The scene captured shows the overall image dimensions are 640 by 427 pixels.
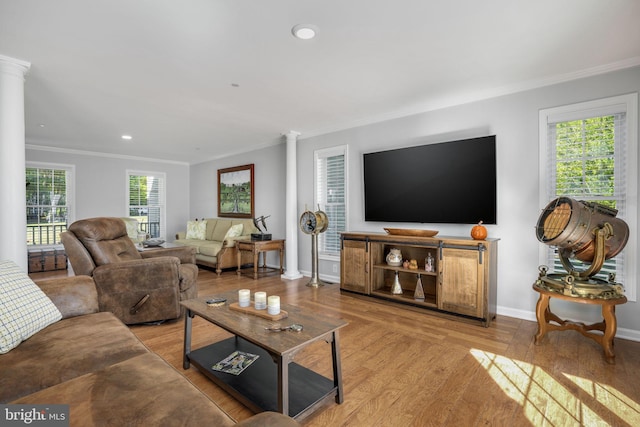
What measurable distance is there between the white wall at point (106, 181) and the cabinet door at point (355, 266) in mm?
5547

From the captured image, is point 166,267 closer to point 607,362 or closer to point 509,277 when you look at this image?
point 509,277

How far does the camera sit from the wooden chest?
5766 millimetres

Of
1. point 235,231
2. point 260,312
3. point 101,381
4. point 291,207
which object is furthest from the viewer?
point 235,231

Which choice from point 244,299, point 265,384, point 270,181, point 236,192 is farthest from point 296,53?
point 236,192

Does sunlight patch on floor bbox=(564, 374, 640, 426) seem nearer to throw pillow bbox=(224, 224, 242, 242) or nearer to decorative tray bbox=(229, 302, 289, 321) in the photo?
decorative tray bbox=(229, 302, 289, 321)

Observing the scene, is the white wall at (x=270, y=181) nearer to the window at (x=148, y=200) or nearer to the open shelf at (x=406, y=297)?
the window at (x=148, y=200)

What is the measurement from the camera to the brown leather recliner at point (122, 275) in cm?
291

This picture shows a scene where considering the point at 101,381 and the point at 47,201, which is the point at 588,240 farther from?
the point at 47,201

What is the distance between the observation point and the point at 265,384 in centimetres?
194

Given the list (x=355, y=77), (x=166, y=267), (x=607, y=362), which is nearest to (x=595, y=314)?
(x=607, y=362)

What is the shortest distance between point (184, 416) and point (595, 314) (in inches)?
139

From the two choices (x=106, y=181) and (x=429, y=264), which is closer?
(x=429, y=264)

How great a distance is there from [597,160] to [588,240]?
96cm

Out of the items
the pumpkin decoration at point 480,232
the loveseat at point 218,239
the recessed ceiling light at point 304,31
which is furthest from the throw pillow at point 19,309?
the loveseat at point 218,239
